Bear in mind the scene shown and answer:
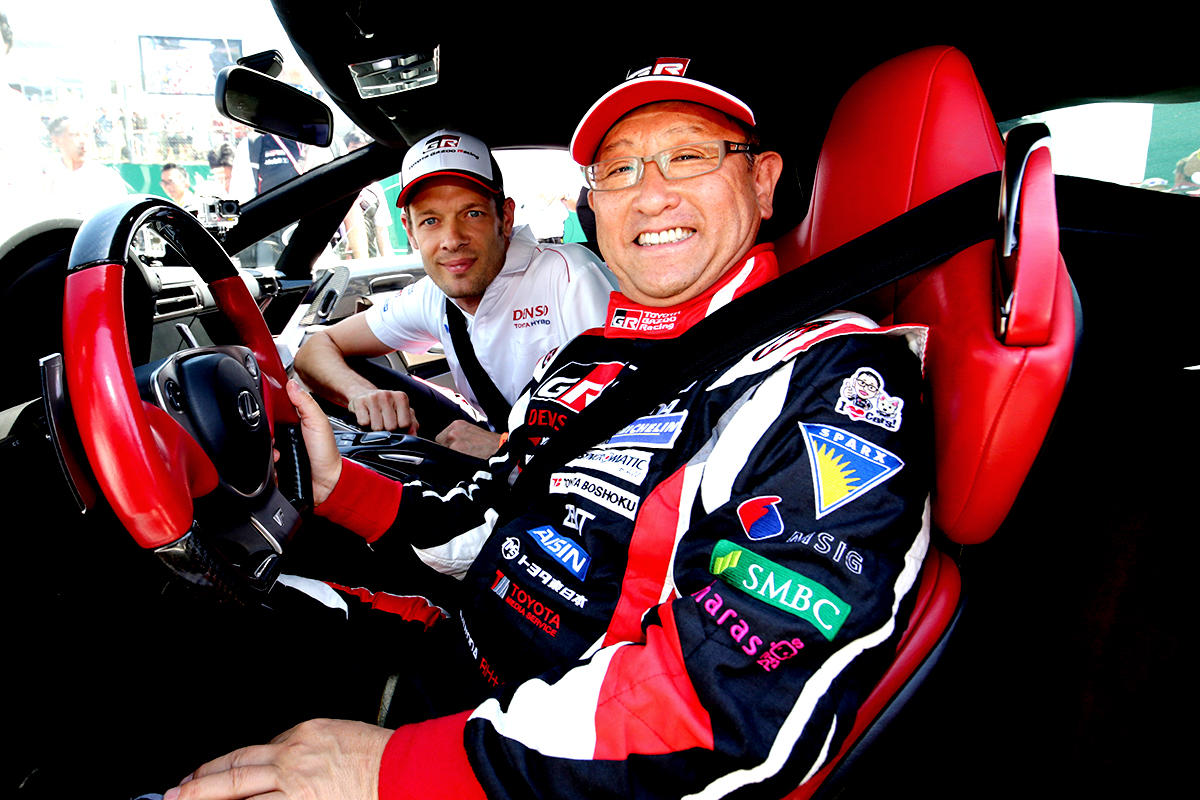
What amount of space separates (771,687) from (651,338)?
26.1 inches

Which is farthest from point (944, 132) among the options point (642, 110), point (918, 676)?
point (918, 676)

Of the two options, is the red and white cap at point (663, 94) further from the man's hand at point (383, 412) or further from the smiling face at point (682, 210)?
the man's hand at point (383, 412)

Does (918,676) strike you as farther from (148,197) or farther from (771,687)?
(148,197)

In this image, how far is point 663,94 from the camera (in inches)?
45.4

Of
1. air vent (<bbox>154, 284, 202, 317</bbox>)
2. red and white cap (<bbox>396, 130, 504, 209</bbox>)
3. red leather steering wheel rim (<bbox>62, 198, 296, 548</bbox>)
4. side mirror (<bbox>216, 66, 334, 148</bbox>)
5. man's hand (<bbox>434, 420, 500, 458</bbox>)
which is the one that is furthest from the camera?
man's hand (<bbox>434, 420, 500, 458</bbox>)

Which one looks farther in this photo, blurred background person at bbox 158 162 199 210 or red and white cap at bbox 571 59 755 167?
blurred background person at bbox 158 162 199 210

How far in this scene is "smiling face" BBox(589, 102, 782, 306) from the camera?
1.17 meters

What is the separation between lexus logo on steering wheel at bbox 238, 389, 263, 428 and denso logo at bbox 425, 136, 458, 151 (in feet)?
3.49

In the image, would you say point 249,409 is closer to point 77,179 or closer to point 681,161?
point 681,161

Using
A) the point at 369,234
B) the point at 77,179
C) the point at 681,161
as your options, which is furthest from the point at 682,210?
the point at 369,234

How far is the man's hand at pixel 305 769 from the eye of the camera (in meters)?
0.76

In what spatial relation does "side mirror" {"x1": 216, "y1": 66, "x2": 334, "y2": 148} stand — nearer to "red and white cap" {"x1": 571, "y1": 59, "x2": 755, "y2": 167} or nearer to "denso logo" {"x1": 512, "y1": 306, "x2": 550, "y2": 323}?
"denso logo" {"x1": 512, "y1": 306, "x2": 550, "y2": 323}

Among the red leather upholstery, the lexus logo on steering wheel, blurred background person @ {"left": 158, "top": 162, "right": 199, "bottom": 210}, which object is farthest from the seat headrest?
blurred background person @ {"left": 158, "top": 162, "right": 199, "bottom": 210}

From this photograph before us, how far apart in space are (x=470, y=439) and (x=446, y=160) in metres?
0.74
